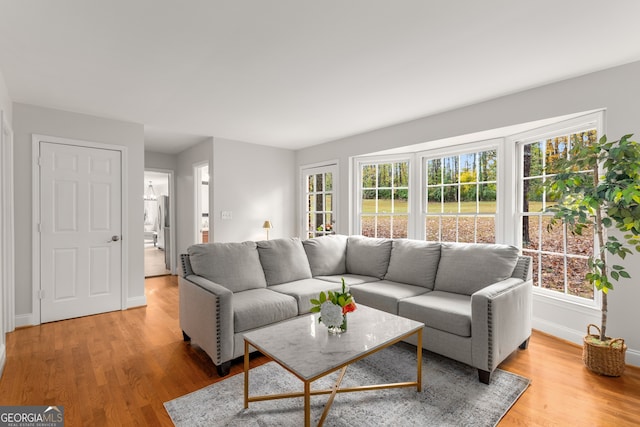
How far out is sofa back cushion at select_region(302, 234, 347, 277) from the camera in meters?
3.72

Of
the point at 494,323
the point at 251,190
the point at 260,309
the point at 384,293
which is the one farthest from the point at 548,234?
the point at 251,190

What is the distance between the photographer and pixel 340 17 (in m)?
1.85

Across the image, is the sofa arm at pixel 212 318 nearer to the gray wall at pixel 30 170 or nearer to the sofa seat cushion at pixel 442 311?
the sofa seat cushion at pixel 442 311

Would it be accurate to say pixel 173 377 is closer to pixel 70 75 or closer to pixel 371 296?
pixel 371 296

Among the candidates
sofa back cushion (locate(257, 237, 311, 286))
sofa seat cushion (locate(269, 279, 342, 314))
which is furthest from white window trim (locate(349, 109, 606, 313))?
sofa seat cushion (locate(269, 279, 342, 314))

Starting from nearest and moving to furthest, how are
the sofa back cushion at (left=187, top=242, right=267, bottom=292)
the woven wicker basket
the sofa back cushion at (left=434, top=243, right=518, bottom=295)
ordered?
the woven wicker basket
the sofa back cushion at (left=434, top=243, right=518, bottom=295)
the sofa back cushion at (left=187, top=242, right=267, bottom=292)

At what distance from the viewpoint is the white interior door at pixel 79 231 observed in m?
3.49

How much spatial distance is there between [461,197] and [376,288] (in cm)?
173

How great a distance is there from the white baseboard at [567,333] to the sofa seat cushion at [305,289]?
2046 millimetres

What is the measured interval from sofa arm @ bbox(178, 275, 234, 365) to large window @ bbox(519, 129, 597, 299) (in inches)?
113

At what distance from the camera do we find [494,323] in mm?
2188

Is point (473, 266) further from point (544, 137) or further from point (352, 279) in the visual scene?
point (544, 137)

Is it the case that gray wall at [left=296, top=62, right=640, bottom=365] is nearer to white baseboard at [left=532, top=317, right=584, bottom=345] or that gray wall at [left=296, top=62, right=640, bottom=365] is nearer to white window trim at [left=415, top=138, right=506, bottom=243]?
white baseboard at [left=532, top=317, right=584, bottom=345]

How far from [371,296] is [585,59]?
8.42 ft
